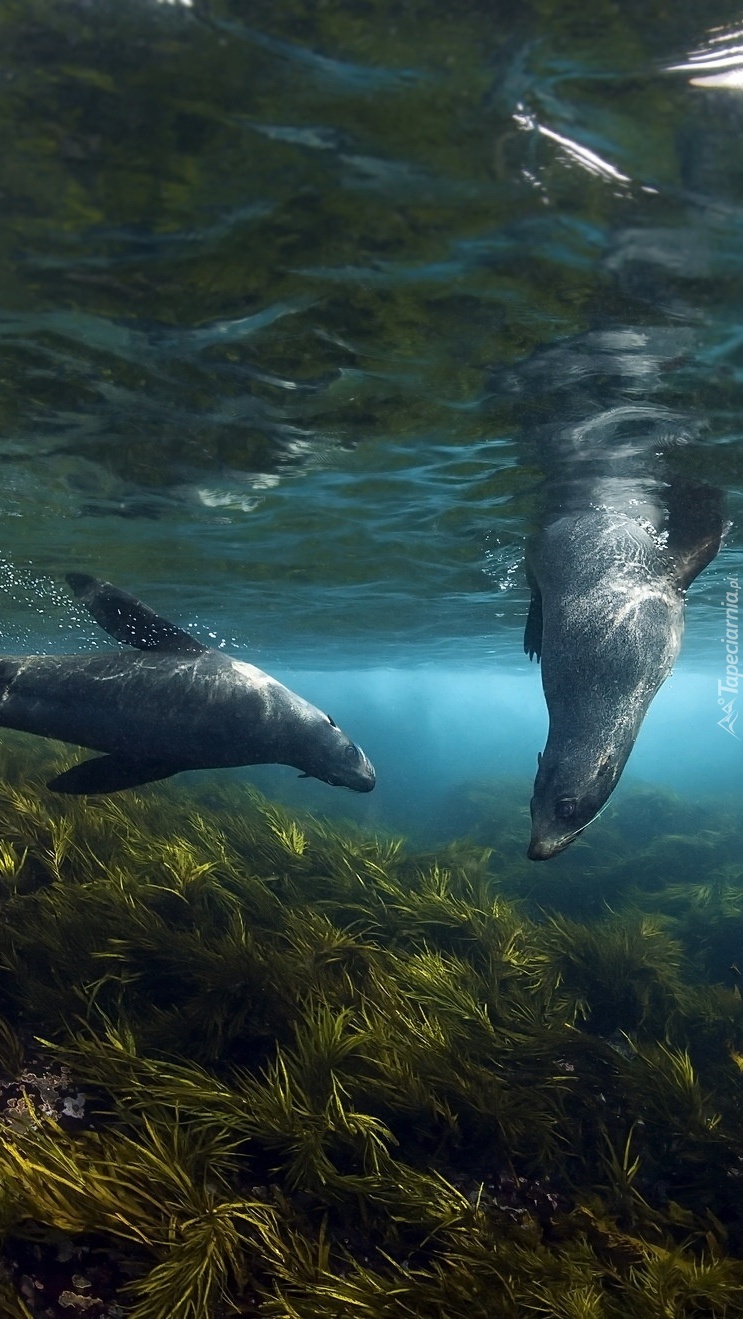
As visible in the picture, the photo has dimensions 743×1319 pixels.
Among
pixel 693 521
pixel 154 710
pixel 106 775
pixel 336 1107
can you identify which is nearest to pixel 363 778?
pixel 154 710

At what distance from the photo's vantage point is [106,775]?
621cm

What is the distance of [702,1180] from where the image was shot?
13.1 feet

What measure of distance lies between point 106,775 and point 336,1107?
374 cm

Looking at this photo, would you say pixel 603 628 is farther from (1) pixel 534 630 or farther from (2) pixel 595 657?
(1) pixel 534 630

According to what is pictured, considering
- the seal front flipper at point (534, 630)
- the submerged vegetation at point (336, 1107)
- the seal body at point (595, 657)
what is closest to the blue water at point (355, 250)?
the seal body at point (595, 657)

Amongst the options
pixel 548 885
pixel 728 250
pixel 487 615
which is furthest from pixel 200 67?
pixel 487 615

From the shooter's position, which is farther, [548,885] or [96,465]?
[548,885]

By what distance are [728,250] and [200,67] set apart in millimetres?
3859

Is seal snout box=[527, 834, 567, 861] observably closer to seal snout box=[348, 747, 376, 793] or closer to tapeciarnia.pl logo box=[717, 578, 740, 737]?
seal snout box=[348, 747, 376, 793]

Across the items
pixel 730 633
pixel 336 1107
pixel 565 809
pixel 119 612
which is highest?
pixel 119 612

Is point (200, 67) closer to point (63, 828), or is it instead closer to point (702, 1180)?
point (63, 828)

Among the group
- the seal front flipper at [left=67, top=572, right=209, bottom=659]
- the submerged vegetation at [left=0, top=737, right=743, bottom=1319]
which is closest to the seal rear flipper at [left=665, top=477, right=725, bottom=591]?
the submerged vegetation at [left=0, top=737, right=743, bottom=1319]

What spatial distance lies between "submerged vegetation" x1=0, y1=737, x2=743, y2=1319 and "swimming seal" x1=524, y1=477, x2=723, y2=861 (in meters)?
1.95

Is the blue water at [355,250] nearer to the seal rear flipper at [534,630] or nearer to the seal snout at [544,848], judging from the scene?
the seal rear flipper at [534,630]
